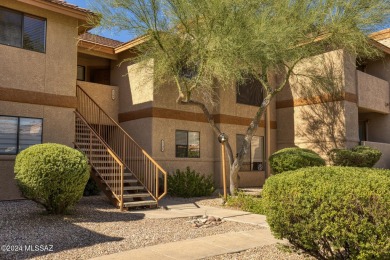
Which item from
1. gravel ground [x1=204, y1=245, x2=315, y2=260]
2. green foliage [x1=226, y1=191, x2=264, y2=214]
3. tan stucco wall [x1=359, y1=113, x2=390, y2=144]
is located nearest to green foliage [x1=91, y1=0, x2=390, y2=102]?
green foliage [x1=226, y1=191, x2=264, y2=214]

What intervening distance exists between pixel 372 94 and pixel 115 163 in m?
14.0

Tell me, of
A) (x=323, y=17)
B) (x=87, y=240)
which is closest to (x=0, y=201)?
(x=87, y=240)

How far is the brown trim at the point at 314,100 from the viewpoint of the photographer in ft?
59.7

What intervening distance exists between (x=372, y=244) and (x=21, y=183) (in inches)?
319

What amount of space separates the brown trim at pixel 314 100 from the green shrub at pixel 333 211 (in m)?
13.2

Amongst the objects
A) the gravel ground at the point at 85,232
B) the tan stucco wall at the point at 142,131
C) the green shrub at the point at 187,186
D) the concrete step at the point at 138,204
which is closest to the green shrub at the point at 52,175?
the gravel ground at the point at 85,232

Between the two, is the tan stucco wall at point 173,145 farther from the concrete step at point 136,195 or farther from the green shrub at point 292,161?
the concrete step at point 136,195

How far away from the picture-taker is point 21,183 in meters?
9.63

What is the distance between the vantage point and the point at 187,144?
682 inches

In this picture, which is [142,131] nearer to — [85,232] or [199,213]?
[199,213]

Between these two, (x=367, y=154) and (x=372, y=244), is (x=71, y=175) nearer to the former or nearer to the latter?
(x=372, y=244)

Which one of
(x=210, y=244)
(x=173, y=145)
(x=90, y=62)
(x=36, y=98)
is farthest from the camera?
(x=90, y=62)

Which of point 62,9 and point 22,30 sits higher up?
point 62,9

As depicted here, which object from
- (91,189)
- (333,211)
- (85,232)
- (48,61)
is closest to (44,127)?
(48,61)
